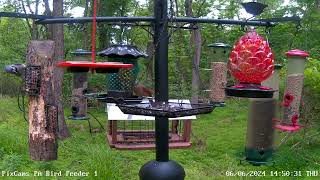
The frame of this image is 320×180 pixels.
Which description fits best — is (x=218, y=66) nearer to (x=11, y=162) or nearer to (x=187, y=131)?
(x=187, y=131)

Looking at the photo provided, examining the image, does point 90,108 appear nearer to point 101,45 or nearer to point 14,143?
point 101,45

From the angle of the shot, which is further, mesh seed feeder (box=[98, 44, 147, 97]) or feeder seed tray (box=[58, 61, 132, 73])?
mesh seed feeder (box=[98, 44, 147, 97])

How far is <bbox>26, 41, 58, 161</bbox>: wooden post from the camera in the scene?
129 inches

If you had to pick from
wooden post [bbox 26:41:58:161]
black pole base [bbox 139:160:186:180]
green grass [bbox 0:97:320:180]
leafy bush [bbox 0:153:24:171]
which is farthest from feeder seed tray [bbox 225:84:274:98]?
leafy bush [bbox 0:153:24:171]

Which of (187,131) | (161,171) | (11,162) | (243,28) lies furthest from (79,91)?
(161,171)

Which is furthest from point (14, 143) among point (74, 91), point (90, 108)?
point (90, 108)

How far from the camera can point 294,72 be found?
582cm

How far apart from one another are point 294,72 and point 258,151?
1680mm

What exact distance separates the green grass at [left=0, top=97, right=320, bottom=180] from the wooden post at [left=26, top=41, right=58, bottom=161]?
7.46ft

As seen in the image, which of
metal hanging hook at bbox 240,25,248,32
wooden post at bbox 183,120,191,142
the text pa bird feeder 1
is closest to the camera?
the text pa bird feeder 1

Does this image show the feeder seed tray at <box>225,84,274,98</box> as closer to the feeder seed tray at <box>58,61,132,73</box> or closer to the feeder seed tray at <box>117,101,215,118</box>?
the feeder seed tray at <box>117,101,215,118</box>

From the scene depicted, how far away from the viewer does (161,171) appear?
8.39 ft

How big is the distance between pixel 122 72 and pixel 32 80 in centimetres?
74

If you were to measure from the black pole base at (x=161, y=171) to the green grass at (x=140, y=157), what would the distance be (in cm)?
343
